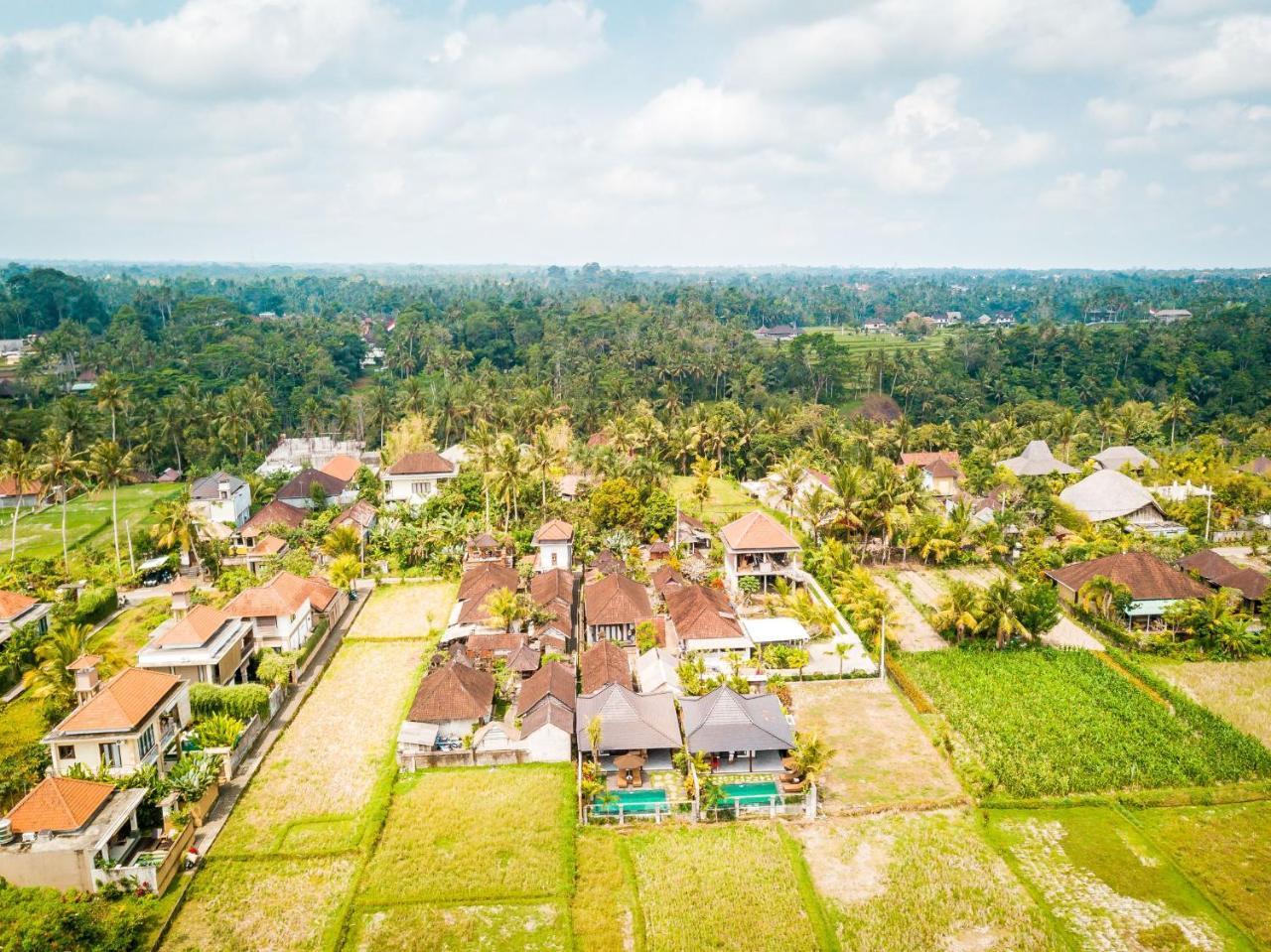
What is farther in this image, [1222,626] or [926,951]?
[1222,626]

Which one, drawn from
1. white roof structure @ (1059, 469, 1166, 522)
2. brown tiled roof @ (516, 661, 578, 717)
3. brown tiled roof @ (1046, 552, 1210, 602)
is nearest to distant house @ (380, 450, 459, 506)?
brown tiled roof @ (516, 661, 578, 717)

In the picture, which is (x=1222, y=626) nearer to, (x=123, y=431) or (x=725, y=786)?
(x=725, y=786)

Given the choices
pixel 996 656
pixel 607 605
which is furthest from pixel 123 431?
pixel 996 656

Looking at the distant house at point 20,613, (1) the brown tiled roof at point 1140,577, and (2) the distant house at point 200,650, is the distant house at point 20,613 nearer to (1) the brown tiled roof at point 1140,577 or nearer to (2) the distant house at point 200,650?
(2) the distant house at point 200,650

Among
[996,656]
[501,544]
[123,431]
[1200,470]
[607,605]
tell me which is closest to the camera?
[996,656]

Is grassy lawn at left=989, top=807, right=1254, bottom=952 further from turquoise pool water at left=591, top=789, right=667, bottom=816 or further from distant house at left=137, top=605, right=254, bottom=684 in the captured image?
distant house at left=137, top=605, right=254, bottom=684

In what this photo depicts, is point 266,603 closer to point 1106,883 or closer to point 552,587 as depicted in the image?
point 552,587
